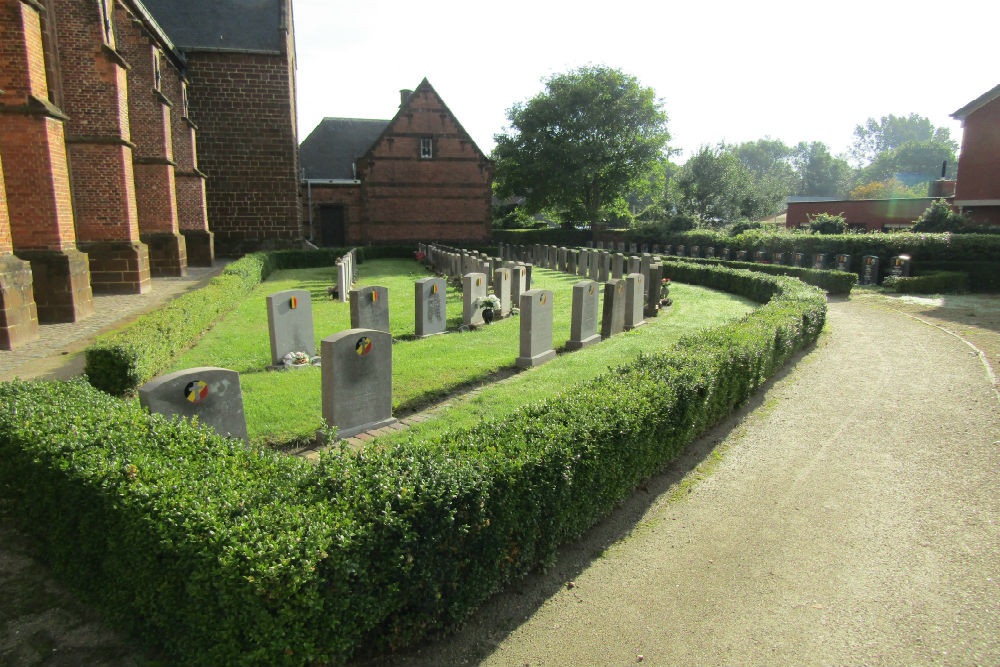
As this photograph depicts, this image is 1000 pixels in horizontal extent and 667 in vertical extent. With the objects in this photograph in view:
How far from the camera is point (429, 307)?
1145 cm

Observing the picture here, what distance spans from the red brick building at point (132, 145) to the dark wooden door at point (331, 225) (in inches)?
306

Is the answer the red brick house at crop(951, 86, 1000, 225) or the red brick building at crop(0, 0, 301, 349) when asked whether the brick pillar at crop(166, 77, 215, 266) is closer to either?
the red brick building at crop(0, 0, 301, 349)

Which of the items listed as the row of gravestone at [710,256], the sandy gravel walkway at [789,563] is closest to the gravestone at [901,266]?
the row of gravestone at [710,256]

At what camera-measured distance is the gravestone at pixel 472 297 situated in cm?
1221

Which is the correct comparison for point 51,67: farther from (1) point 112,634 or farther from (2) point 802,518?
(2) point 802,518

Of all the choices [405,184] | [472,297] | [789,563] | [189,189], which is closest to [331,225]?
[405,184]

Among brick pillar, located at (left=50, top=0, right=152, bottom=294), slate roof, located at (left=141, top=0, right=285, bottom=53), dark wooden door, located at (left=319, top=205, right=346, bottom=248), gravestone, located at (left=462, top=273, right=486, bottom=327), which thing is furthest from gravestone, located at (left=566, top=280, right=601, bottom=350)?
dark wooden door, located at (left=319, top=205, right=346, bottom=248)

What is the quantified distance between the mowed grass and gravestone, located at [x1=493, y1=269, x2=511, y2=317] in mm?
624

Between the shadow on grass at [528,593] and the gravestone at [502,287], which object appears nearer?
the shadow on grass at [528,593]

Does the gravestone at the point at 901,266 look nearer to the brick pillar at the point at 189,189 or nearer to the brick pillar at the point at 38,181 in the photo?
the brick pillar at the point at 38,181

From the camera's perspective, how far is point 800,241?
2377 cm

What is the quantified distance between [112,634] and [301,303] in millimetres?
6285

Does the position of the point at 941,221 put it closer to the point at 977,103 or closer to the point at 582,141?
the point at 977,103

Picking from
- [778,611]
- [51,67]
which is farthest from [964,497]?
[51,67]
